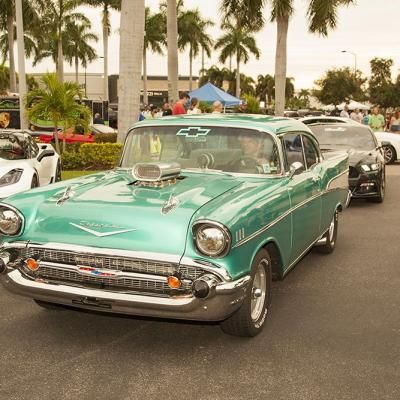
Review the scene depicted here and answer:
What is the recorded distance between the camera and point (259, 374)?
3807mm

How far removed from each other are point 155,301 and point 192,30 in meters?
54.2

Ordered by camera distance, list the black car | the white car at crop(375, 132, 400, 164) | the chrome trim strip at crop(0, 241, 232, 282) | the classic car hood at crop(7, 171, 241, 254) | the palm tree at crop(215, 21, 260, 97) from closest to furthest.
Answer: the chrome trim strip at crop(0, 241, 232, 282), the classic car hood at crop(7, 171, 241, 254), the black car, the white car at crop(375, 132, 400, 164), the palm tree at crop(215, 21, 260, 97)

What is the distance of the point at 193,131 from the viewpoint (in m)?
5.43

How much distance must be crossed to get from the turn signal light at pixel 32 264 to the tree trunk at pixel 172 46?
16.2 metres

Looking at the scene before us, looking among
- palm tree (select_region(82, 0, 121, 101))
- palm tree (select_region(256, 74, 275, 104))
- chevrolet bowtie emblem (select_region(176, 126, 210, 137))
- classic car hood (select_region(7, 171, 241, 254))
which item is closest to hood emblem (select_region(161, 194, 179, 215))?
classic car hood (select_region(7, 171, 241, 254))

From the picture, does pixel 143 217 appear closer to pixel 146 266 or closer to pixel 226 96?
pixel 146 266

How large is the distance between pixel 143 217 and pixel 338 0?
67.3ft

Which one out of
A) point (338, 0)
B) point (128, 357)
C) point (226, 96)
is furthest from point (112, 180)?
point (226, 96)

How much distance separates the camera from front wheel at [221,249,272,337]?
4.20 meters

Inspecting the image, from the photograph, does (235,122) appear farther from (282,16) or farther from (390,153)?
(282,16)

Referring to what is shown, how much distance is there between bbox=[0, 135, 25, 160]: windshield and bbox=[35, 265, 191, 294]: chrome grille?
19.3ft

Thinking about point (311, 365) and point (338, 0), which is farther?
point (338, 0)

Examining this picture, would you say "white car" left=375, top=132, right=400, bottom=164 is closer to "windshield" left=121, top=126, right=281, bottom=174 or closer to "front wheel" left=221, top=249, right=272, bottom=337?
"windshield" left=121, top=126, right=281, bottom=174

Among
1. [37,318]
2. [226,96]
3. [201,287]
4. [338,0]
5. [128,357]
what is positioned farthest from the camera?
[226,96]
